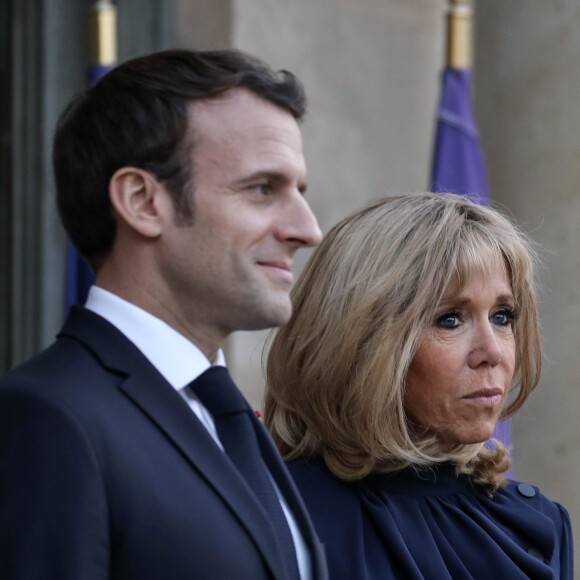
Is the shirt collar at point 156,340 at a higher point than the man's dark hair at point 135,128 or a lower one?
lower

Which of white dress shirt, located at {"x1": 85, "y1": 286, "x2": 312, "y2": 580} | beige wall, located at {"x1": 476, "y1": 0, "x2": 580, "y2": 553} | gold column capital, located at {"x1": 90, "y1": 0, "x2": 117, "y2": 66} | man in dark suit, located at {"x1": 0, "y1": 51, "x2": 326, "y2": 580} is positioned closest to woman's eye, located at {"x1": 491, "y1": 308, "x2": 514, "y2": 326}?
man in dark suit, located at {"x1": 0, "y1": 51, "x2": 326, "y2": 580}

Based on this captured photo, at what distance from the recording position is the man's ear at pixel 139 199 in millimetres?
2193

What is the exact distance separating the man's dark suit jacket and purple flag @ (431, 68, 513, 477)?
3.46m

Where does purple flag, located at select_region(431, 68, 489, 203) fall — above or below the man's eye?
below

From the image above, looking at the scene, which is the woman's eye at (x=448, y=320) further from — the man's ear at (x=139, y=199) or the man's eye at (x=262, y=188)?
the man's ear at (x=139, y=199)

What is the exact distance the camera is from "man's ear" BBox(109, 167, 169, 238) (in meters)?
2.19

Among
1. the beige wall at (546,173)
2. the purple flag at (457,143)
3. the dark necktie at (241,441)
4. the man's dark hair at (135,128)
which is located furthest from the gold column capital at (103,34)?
the dark necktie at (241,441)

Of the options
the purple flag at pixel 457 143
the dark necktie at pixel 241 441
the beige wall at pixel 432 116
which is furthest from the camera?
the purple flag at pixel 457 143

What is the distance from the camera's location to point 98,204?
2.26 metres

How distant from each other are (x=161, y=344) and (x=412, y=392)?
0.92 meters

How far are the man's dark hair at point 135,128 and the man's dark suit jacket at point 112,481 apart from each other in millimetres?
230

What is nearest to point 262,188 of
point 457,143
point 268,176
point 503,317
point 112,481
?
point 268,176

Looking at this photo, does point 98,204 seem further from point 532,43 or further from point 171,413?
point 532,43

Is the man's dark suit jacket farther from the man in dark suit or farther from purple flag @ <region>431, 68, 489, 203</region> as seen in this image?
purple flag @ <region>431, 68, 489, 203</region>
